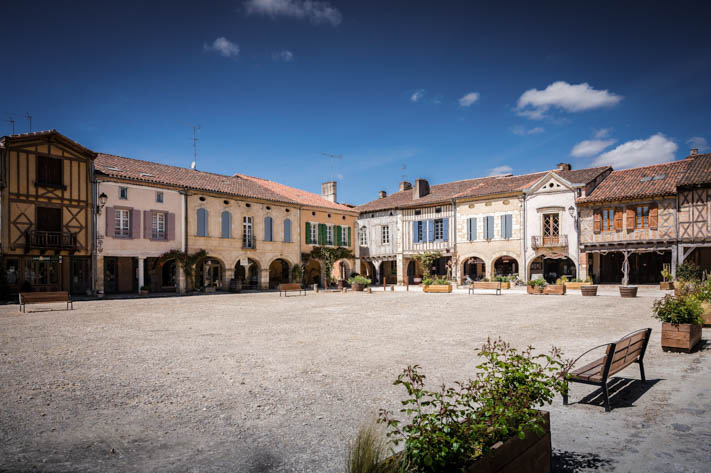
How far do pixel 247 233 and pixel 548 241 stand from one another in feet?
58.4

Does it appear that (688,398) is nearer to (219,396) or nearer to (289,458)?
(289,458)

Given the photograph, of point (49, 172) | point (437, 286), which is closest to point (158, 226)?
point (49, 172)

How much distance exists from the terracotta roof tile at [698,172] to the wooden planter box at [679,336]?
65.5ft

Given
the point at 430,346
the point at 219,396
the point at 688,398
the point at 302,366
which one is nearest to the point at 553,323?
the point at 430,346

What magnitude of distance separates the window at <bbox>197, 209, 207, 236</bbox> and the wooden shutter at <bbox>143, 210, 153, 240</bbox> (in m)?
2.58

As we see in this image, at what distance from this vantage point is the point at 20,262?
20125 mm

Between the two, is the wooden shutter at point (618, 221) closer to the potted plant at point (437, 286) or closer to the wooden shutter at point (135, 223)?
the potted plant at point (437, 286)

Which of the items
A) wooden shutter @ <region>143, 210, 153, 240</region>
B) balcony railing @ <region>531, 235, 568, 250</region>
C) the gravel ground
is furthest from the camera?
balcony railing @ <region>531, 235, 568, 250</region>

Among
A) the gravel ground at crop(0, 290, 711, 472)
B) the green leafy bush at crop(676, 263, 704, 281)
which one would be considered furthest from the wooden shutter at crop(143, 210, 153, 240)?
the green leafy bush at crop(676, 263, 704, 281)

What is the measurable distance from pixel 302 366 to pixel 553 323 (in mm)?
6727

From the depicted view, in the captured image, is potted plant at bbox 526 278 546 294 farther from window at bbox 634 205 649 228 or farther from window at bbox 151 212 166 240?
window at bbox 151 212 166 240

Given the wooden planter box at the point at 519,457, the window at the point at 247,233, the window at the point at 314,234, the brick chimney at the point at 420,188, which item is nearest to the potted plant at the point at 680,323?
the wooden planter box at the point at 519,457

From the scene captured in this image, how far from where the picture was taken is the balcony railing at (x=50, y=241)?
19.0 meters

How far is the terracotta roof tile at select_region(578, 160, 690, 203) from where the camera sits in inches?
942
